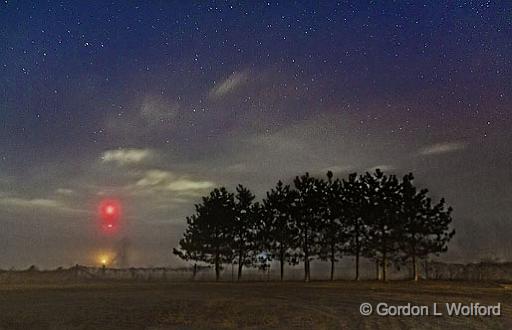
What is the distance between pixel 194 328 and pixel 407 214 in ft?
162

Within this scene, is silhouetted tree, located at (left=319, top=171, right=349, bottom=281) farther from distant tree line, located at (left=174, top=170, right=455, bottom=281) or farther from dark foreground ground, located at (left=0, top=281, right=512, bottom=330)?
dark foreground ground, located at (left=0, top=281, right=512, bottom=330)

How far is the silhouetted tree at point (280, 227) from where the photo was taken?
69.8m

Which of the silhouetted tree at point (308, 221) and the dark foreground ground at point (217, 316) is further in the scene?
the silhouetted tree at point (308, 221)

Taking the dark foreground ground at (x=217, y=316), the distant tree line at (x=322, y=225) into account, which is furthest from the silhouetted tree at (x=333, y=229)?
the dark foreground ground at (x=217, y=316)

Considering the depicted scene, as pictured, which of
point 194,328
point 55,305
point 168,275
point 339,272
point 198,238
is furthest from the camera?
point 339,272

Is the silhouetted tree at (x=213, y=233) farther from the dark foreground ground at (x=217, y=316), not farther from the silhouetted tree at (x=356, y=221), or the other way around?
the dark foreground ground at (x=217, y=316)

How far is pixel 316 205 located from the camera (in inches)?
2707

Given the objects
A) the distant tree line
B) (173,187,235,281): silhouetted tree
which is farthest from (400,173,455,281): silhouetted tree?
(173,187,235,281): silhouetted tree

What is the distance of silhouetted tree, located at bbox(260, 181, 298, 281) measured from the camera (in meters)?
69.8

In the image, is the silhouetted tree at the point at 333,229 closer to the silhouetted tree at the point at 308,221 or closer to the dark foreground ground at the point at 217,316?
the silhouetted tree at the point at 308,221

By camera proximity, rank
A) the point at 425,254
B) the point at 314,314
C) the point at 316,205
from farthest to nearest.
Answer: the point at 316,205
the point at 425,254
the point at 314,314

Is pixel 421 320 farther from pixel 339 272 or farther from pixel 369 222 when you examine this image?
pixel 339 272

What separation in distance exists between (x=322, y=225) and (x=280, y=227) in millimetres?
6791

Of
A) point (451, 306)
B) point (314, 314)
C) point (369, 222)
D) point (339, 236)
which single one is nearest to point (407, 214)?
point (369, 222)
